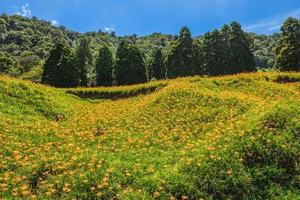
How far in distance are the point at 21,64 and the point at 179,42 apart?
221ft

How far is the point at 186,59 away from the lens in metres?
61.8

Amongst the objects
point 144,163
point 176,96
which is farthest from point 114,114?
point 144,163

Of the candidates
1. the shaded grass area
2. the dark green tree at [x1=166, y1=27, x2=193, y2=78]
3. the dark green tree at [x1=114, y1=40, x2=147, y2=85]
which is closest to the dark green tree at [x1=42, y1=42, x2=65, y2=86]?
the dark green tree at [x1=114, y1=40, x2=147, y2=85]

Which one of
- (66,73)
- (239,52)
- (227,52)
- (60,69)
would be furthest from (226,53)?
(60,69)

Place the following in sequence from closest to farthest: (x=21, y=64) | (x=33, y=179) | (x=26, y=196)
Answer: (x=26, y=196), (x=33, y=179), (x=21, y=64)

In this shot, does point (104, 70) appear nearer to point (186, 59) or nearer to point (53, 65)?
point (53, 65)

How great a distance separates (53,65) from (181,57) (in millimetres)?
17169

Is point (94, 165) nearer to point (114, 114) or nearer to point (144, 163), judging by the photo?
point (144, 163)

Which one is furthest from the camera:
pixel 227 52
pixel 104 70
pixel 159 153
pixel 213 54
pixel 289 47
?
pixel 104 70

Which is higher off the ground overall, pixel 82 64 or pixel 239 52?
pixel 239 52

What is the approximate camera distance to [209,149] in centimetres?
1633

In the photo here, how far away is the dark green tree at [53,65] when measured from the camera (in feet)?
188

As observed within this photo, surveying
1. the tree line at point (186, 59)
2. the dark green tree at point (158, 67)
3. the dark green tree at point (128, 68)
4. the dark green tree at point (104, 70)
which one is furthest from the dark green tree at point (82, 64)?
the dark green tree at point (158, 67)

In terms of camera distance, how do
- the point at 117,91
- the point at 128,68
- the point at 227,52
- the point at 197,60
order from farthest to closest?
the point at 197,60, the point at 128,68, the point at 227,52, the point at 117,91
